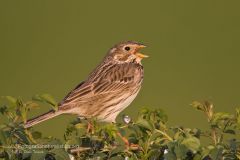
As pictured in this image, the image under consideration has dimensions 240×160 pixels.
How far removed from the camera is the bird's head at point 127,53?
8.22 meters

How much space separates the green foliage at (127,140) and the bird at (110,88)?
2869mm

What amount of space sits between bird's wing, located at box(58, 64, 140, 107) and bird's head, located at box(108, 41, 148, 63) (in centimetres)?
12

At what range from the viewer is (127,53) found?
8.24m

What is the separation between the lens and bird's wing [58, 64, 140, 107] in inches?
283

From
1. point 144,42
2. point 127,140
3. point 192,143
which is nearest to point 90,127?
point 127,140

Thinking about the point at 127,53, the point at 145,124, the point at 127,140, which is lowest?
the point at 127,140

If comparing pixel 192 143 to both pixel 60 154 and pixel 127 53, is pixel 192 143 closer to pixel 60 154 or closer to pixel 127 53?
pixel 60 154

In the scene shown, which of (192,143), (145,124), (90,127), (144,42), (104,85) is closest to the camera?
(192,143)

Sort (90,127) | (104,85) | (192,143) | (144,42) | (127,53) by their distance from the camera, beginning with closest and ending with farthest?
1. (192,143)
2. (90,127)
3. (104,85)
4. (127,53)
5. (144,42)

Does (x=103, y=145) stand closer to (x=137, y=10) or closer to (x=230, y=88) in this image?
(x=230, y=88)

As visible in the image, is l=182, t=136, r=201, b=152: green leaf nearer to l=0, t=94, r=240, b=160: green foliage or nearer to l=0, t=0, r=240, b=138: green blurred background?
l=0, t=94, r=240, b=160: green foliage

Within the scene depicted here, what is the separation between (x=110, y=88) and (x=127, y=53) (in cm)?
68

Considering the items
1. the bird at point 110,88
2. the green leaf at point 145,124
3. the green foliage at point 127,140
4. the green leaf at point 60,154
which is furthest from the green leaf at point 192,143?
the bird at point 110,88

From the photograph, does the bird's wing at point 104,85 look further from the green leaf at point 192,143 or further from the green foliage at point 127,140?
the green leaf at point 192,143
